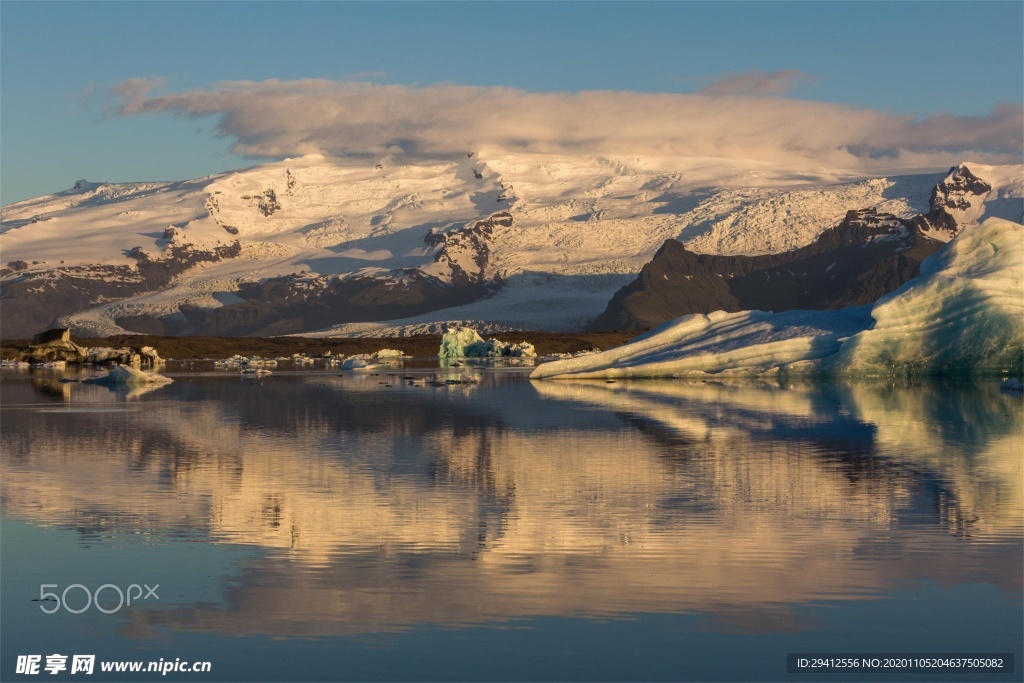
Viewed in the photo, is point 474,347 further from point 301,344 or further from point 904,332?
point 904,332

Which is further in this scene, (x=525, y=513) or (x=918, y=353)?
(x=918, y=353)

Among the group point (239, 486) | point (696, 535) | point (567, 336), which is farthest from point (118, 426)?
point (567, 336)

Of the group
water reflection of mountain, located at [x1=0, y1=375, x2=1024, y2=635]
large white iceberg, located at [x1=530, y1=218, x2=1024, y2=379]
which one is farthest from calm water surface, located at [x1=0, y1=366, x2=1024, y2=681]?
large white iceberg, located at [x1=530, y1=218, x2=1024, y2=379]

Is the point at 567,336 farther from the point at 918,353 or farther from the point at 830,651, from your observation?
the point at 830,651

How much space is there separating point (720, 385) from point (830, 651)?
136ft

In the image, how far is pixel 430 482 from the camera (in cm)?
2138

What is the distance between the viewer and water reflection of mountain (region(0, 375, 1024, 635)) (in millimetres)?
13211

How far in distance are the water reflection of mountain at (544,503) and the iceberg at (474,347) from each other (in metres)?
77.1

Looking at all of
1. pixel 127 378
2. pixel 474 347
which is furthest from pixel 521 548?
pixel 474 347
